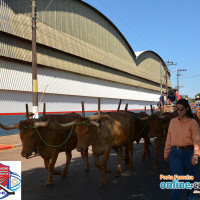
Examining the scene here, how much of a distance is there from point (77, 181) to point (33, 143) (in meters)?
1.61

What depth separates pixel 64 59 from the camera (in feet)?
68.6

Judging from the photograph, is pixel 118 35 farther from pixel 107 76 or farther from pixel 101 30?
pixel 107 76

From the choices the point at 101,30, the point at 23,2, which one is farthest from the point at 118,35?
the point at 23,2

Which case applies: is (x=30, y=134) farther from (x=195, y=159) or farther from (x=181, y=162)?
(x=195, y=159)

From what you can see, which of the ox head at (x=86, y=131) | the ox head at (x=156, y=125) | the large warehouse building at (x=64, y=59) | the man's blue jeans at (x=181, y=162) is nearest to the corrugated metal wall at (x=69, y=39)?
the large warehouse building at (x=64, y=59)

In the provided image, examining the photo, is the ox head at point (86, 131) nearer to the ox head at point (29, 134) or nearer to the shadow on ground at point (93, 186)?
the ox head at point (29, 134)

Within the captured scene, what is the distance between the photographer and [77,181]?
19.3 feet

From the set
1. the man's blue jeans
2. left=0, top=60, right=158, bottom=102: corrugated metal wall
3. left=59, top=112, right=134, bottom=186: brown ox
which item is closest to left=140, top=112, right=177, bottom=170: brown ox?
left=59, top=112, right=134, bottom=186: brown ox

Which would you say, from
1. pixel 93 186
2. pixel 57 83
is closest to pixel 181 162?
pixel 93 186

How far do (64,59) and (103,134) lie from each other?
1605 cm

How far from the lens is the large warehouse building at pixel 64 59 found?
15648mm

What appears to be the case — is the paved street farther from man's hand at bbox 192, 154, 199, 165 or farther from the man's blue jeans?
man's hand at bbox 192, 154, 199, 165

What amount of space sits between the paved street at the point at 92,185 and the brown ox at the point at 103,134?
0.34 metres

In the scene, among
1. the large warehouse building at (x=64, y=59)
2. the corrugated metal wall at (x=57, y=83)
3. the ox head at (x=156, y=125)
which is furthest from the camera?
the large warehouse building at (x=64, y=59)
